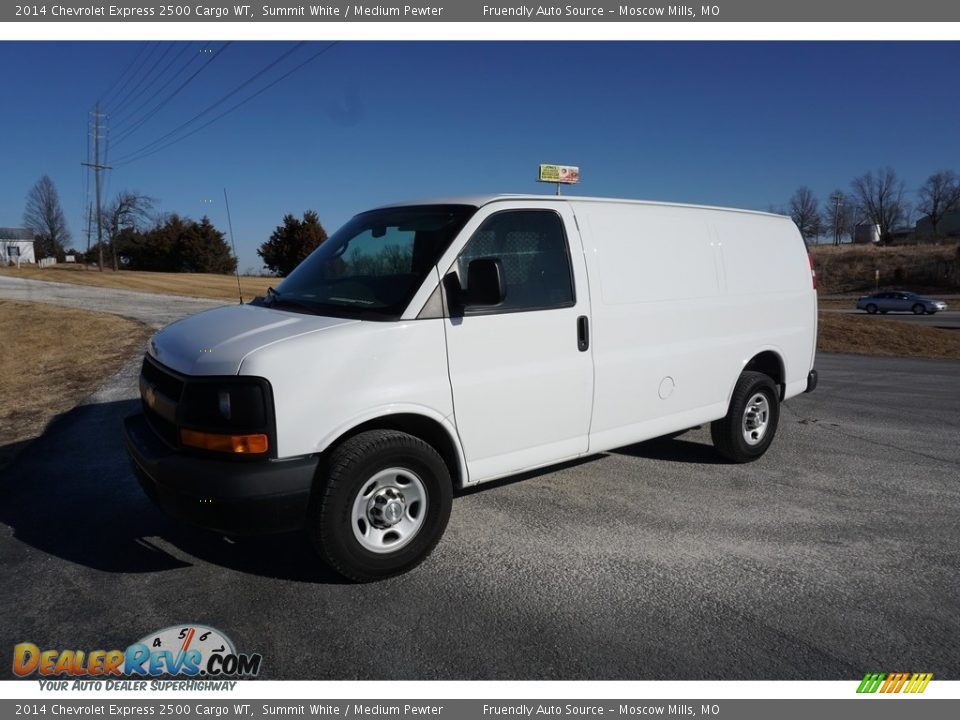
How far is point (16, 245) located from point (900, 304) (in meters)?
90.6

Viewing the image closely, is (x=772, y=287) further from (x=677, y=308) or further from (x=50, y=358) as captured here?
(x=50, y=358)

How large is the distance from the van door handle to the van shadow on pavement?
6.86ft

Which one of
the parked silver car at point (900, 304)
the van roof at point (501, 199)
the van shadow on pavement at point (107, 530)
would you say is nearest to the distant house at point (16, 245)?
the parked silver car at point (900, 304)

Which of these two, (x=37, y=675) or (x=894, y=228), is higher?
(x=894, y=228)

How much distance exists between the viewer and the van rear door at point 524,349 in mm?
4117

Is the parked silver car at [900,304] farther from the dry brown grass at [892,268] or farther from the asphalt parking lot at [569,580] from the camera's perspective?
the asphalt parking lot at [569,580]

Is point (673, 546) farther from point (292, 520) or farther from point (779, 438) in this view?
point (779, 438)

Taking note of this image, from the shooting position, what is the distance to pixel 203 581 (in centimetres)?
384

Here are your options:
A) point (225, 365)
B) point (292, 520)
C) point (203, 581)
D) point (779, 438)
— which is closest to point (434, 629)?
point (292, 520)

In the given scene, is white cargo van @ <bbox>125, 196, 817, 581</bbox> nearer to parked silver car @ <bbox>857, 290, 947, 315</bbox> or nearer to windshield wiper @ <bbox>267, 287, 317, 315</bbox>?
windshield wiper @ <bbox>267, 287, 317, 315</bbox>

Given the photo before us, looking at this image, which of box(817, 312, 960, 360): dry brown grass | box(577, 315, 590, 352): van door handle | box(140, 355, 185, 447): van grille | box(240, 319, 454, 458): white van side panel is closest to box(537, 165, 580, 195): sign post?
box(577, 315, 590, 352): van door handle

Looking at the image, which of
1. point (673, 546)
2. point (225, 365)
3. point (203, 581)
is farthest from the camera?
point (673, 546)
